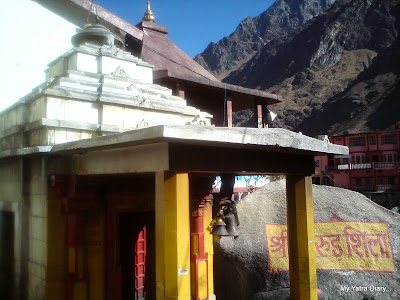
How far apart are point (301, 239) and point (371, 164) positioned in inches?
1595

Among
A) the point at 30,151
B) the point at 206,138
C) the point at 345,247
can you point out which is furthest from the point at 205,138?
the point at 345,247

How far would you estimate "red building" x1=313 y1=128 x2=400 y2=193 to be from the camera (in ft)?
134

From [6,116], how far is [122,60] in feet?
A: 9.14

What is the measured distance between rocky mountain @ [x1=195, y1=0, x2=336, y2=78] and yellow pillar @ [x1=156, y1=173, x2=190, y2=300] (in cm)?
13925

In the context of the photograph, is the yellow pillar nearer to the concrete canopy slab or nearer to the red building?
the concrete canopy slab

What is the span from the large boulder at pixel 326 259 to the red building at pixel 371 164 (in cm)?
3083

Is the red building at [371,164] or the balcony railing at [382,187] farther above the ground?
the red building at [371,164]

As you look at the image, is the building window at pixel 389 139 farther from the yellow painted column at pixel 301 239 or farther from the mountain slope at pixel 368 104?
the yellow painted column at pixel 301 239

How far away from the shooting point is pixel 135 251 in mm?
8797

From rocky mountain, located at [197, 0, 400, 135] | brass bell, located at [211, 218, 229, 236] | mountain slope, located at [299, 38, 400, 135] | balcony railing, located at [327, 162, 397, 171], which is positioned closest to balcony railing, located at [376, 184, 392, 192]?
balcony railing, located at [327, 162, 397, 171]

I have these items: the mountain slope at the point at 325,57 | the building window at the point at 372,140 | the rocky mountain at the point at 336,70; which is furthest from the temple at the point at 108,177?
the mountain slope at the point at 325,57

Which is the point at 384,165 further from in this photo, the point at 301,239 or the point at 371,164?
the point at 301,239

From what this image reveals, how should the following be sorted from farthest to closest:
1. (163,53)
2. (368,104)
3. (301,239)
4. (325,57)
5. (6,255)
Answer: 1. (325,57)
2. (368,104)
3. (163,53)
4. (6,255)
5. (301,239)

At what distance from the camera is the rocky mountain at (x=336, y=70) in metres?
70.4
